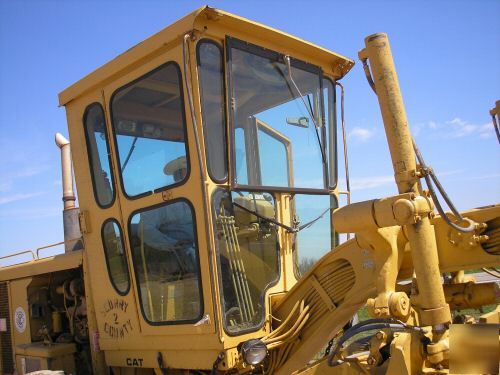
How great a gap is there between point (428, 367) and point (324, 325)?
908 mm

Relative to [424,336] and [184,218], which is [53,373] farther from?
[424,336]

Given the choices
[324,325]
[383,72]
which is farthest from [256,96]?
[324,325]

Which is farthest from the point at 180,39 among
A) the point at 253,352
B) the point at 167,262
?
the point at 253,352

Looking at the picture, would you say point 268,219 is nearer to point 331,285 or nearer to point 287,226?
point 287,226

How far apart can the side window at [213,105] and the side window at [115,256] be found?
3.64ft

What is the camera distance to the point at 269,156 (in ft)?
14.8

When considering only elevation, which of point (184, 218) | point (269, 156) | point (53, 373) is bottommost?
point (53, 373)

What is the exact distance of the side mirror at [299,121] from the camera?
4586 millimetres

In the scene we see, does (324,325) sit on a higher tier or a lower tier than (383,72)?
lower

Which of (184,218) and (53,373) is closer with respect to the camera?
(184,218)

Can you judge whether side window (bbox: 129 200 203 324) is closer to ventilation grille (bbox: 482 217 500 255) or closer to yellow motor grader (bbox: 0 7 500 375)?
yellow motor grader (bbox: 0 7 500 375)

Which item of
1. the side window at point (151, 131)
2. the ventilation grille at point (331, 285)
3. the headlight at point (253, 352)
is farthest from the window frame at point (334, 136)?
the headlight at point (253, 352)

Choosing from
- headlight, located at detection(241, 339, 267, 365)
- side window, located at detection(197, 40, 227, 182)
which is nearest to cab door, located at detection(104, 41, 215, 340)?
side window, located at detection(197, 40, 227, 182)

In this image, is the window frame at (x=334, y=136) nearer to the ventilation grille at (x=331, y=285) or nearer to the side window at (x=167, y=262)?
the ventilation grille at (x=331, y=285)
